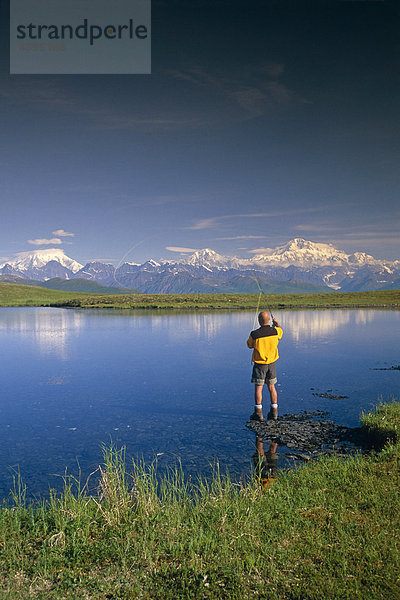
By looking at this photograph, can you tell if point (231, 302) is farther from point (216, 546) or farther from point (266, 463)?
point (216, 546)

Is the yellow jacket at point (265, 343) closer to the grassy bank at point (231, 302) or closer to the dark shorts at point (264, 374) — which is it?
the dark shorts at point (264, 374)

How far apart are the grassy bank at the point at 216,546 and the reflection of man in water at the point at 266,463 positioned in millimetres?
1658

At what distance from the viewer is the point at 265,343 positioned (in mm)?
16656

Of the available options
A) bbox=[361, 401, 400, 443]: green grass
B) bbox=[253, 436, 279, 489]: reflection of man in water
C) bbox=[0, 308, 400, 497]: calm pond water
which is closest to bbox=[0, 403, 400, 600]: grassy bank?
bbox=[253, 436, 279, 489]: reflection of man in water

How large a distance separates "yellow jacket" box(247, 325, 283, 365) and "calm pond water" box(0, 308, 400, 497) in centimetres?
255

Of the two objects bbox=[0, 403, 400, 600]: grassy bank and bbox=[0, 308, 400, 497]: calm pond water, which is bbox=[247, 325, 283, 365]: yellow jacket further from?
bbox=[0, 403, 400, 600]: grassy bank

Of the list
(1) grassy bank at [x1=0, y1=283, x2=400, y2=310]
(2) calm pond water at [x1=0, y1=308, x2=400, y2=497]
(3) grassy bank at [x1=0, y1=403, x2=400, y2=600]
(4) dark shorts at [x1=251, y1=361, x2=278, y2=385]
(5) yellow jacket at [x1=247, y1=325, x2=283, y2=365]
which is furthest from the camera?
(1) grassy bank at [x1=0, y1=283, x2=400, y2=310]

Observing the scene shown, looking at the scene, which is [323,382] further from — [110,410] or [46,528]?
[46,528]

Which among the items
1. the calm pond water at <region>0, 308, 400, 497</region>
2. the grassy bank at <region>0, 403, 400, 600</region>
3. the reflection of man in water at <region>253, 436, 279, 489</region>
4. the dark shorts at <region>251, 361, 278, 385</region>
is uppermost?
the dark shorts at <region>251, 361, 278, 385</region>

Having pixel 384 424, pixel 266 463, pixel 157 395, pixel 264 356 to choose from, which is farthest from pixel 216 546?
pixel 157 395

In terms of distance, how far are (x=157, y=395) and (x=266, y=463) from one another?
9.99 meters

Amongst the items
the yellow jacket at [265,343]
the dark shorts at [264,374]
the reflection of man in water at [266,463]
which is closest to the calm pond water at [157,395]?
the reflection of man in water at [266,463]

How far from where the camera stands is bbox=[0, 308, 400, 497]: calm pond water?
13438 mm

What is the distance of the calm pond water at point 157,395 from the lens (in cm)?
1344
